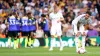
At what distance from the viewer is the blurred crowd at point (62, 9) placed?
29844 millimetres

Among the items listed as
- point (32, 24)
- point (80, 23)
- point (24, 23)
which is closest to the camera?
point (80, 23)

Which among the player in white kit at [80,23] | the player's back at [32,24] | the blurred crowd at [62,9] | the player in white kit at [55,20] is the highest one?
the blurred crowd at [62,9]

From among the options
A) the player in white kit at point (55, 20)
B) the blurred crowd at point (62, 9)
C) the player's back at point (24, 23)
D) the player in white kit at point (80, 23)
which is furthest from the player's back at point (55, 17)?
the blurred crowd at point (62, 9)

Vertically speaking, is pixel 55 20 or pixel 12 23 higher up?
pixel 12 23

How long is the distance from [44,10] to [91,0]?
4.79 metres

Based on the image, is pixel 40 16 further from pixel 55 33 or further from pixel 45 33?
pixel 55 33

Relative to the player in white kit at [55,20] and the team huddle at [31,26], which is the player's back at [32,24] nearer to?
the team huddle at [31,26]

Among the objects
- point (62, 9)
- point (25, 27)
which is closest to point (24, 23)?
point (25, 27)

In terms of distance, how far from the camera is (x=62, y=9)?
31.8m

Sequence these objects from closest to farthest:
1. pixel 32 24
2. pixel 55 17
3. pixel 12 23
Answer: pixel 55 17, pixel 12 23, pixel 32 24

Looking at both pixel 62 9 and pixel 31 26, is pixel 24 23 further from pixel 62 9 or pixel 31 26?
pixel 62 9

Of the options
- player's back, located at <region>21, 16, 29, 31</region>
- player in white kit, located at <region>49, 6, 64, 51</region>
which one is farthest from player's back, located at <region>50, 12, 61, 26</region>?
player's back, located at <region>21, 16, 29, 31</region>

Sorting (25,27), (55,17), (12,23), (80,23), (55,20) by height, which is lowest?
(80,23)

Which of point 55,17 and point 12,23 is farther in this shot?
point 12,23
